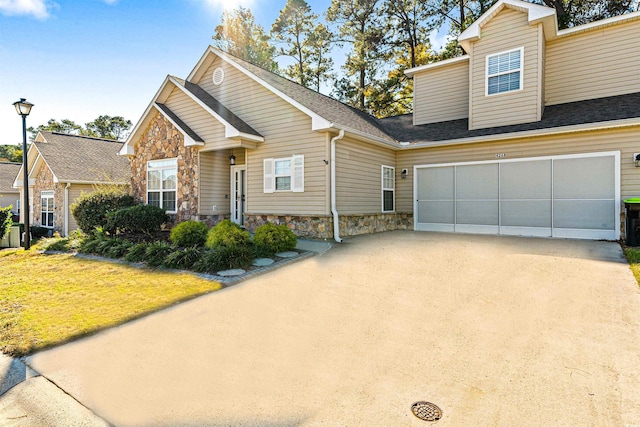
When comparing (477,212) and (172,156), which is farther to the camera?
(172,156)

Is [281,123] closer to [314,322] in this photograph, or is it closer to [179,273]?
[179,273]

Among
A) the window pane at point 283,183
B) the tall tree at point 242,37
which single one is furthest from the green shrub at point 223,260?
the tall tree at point 242,37

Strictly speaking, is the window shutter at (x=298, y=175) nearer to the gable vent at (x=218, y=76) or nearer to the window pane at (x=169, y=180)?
the window pane at (x=169, y=180)

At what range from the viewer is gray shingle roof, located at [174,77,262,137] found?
34.5 ft

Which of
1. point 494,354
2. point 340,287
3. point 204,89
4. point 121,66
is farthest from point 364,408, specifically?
point 121,66

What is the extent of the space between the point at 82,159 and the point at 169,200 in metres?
9.64

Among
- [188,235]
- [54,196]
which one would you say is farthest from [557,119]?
[54,196]

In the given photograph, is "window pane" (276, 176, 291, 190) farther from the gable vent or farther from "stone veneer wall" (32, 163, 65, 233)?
"stone veneer wall" (32, 163, 65, 233)

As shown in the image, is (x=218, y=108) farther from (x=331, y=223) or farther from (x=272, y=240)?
(x=272, y=240)

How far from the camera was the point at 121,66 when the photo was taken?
12219 mm

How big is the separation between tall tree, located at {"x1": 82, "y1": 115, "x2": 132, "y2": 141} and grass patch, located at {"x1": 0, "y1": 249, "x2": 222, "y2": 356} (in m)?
49.4

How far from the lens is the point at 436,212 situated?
38.0ft

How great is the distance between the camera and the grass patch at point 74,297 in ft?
13.1

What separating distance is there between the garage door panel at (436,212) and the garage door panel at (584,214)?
2.88 metres
